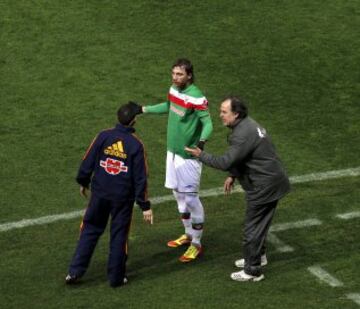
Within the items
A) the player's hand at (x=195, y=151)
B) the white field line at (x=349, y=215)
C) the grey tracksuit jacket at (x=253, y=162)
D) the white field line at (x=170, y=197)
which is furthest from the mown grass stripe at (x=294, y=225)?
the player's hand at (x=195, y=151)

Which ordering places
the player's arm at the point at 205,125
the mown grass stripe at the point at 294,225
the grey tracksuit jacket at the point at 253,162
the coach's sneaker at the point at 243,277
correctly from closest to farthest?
the grey tracksuit jacket at the point at 253,162, the coach's sneaker at the point at 243,277, the player's arm at the point at 205,125, the mown grass stripe at the point at 294,225

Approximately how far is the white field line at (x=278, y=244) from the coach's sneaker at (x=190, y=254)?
34.3 inches

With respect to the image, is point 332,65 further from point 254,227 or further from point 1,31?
point 254,227

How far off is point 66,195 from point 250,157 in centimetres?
348

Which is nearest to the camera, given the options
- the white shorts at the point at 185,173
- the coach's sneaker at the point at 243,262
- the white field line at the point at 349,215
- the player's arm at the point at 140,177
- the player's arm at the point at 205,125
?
the player's arm at the point at 140,177

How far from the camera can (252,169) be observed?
404 inches

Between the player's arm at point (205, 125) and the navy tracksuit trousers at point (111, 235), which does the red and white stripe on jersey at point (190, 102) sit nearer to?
the player's arm at point (205, 125)

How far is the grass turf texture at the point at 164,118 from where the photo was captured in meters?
10.5

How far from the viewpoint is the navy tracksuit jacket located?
403 inches

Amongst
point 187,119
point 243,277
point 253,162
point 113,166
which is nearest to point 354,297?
point 243,277

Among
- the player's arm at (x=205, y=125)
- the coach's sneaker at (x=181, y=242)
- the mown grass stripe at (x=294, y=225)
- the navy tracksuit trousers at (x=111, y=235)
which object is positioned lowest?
the coach's sneaker at (x=181, y=242)

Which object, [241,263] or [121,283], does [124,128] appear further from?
[241,263]

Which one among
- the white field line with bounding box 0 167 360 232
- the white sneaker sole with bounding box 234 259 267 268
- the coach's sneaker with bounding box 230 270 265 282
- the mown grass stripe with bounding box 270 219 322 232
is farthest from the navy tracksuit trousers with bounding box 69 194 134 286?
the mown grass stripe with bounding box 270 219 322 232

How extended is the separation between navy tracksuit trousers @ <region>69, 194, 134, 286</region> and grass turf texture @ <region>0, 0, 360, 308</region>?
204 mm
